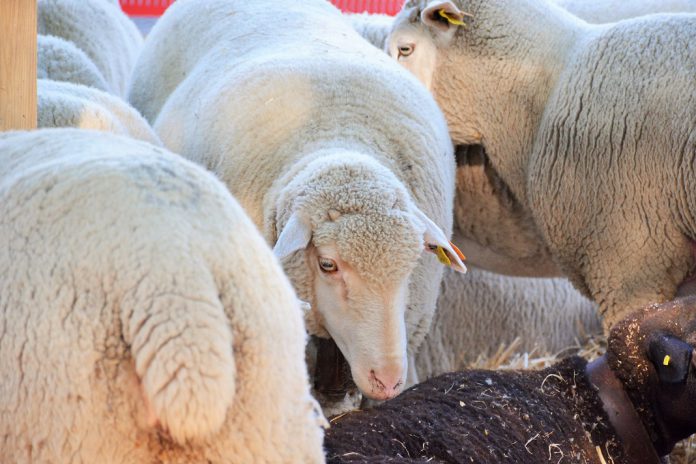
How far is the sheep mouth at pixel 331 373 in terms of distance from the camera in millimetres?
3551

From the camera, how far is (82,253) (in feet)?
5.70

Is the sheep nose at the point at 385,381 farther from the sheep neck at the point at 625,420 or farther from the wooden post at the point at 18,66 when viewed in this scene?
the wooden post at the point at 18,66

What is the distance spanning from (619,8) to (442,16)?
1.81 m

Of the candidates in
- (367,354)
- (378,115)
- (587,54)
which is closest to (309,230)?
(367,354)

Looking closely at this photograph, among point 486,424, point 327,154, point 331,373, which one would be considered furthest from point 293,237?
point 486,424

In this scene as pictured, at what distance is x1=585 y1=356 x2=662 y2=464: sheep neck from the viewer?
3344 mm

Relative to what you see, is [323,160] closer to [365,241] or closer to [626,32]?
[365,241]

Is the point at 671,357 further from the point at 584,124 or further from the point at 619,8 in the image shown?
the point at 619,8

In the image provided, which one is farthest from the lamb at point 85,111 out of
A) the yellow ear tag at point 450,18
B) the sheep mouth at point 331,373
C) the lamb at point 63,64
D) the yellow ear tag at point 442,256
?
the yellow ear tag at point 450,18

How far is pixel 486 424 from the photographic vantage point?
3113mm

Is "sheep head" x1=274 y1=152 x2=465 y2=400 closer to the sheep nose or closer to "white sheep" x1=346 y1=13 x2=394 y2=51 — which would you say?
the sheep nose

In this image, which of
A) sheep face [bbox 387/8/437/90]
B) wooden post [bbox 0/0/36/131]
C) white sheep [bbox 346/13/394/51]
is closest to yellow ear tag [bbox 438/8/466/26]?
Answer: sheep face [bbox 387/8/437/90]

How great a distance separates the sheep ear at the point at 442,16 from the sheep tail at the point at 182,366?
10.1 feet

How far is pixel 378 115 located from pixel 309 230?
0.72 metres
